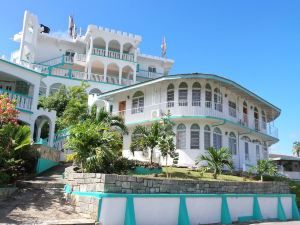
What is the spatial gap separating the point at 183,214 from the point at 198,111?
11.2 metres

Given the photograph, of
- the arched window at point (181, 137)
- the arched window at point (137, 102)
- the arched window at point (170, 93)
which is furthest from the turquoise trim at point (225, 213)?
the arched window at point (137, 102)

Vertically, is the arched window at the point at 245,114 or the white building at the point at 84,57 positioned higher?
the white building at the point at 84,57

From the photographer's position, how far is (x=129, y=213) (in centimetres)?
1040

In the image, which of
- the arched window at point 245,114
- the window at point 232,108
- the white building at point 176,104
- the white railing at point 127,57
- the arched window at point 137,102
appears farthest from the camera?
the white railing at point 127,57

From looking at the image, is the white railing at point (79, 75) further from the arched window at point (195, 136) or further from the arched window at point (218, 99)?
the arched window at point (195, 136)

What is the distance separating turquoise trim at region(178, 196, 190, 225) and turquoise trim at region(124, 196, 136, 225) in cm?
239

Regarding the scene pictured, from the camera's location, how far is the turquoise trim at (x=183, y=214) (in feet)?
39.3

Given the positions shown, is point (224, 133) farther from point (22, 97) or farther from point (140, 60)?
point (140, 60)

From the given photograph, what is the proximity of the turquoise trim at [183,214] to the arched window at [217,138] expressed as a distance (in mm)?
11337

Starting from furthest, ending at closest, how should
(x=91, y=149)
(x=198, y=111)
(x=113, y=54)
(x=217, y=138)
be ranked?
(x=113, y=54), (x=217, y=138), (x=198, y=111), (x=91, y=149)

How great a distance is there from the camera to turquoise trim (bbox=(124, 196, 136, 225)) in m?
10.3

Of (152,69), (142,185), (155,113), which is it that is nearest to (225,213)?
(142,185)

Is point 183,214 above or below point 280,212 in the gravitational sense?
above

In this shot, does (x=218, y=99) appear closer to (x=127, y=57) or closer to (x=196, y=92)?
(x=196, y=92)
